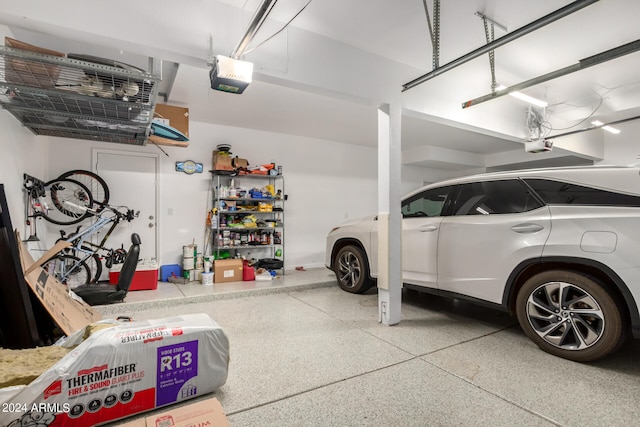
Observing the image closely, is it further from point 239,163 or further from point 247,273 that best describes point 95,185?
point 247,273

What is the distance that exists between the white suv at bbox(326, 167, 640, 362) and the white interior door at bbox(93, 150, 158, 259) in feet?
14.2

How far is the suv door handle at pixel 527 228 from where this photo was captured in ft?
8.05

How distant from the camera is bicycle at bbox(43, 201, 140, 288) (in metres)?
4.01

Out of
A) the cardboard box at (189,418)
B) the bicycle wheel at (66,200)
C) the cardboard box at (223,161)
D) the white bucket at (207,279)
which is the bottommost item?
the white bucket at (207,279)

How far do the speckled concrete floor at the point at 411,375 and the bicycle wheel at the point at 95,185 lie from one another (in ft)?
9.50

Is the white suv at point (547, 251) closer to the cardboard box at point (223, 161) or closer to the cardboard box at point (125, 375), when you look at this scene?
the cardboard box at point (125, 375)

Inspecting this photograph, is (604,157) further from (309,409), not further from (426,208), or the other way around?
(309,409)

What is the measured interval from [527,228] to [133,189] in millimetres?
5512

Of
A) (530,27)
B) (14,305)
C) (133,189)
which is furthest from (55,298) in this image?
(530,27)

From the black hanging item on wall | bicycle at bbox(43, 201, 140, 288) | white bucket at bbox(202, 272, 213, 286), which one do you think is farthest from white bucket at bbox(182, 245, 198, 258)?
the black hanging item on wall

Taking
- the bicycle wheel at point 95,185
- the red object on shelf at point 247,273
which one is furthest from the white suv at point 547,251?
the bicycle wheel at point 95,185

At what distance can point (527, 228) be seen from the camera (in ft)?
8.24

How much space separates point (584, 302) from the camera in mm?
2211

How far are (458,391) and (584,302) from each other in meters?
1.20
